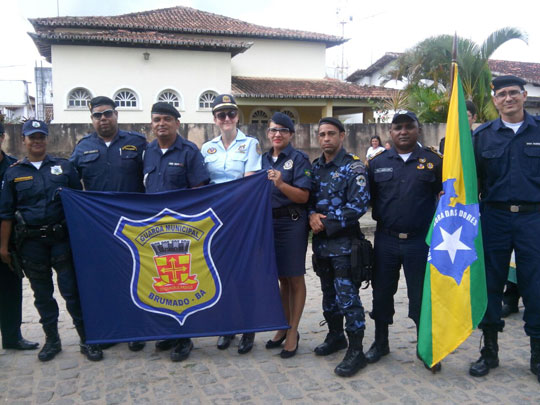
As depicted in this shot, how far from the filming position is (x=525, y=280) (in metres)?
3.46

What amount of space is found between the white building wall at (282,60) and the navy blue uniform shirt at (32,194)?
2029 centimetres

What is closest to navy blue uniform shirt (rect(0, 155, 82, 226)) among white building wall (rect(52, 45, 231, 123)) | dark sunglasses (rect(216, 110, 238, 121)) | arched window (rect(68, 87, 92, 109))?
dark sunglasses (rect(216, 110, 238, 121))

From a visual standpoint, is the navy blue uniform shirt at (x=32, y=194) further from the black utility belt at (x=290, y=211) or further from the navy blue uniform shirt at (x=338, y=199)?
the navy blue uniform shirt at (x=338, y=199)

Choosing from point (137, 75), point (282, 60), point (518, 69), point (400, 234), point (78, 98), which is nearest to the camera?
point (400, 234)

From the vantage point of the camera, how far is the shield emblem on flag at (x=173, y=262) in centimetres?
376

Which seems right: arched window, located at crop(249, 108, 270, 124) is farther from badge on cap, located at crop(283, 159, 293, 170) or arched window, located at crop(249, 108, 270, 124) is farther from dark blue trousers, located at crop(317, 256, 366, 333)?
dark blue trousers, located at crop(317, 256, 366, 333)

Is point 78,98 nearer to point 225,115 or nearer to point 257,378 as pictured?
point 225,115

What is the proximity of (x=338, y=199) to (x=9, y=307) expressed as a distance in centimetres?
296

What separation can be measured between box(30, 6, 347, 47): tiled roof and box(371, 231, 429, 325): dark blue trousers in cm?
1913

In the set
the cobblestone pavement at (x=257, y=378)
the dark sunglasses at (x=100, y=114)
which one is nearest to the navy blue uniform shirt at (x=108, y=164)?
the dark sunglasses at (x=100, y=114)

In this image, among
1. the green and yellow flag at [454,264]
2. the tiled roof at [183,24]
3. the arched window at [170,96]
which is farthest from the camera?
the arched window at [170,96]

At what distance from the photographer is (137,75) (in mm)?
19219

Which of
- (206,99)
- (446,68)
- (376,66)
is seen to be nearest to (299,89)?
(206,99)

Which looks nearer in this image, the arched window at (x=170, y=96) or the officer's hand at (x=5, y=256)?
the officer's hand at (x=5, y=256)
